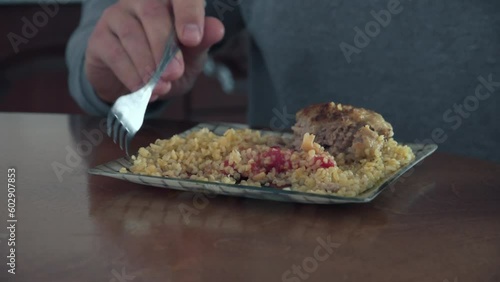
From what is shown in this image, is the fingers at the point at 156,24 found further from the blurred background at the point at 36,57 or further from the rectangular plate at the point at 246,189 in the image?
the blurred background at the point at 36,57

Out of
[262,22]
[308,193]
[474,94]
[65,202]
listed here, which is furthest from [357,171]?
[262,22]

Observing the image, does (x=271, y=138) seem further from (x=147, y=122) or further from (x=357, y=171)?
(x=147, y=122)

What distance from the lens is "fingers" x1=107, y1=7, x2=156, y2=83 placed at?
89 centimetres

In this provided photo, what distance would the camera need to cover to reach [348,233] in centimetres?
53

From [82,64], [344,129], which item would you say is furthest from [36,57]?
[344,129]

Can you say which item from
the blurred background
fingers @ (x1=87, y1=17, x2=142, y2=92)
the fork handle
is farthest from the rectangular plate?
the blurred background

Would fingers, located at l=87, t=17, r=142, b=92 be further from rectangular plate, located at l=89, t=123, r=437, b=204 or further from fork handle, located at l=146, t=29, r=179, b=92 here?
rectangular plate, located at l=89, t=123, r=437, b=204

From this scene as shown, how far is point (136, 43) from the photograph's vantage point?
89cm

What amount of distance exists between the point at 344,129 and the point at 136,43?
0.32 m

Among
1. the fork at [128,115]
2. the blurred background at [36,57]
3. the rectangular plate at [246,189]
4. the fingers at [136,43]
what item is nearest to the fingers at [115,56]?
the fingers at [136,43]

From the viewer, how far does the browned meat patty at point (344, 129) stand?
2.24 ft

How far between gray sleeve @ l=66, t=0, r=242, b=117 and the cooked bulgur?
0.41 m

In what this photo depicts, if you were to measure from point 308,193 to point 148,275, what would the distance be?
15 cm

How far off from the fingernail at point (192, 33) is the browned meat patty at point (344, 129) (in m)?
0.16
